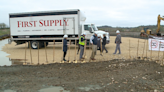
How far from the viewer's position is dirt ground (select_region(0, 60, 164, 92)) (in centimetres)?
468

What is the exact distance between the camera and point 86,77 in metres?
5.71

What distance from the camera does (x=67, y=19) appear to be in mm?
13664

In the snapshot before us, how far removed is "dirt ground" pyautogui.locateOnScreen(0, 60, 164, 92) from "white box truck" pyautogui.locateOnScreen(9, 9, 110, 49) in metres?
6.84

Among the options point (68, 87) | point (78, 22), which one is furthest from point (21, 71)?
point (78, 22)

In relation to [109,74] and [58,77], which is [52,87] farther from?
[109,74]

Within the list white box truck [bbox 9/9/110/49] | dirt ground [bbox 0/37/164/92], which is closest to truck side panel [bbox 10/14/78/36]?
white box truck [bbox 9/9/110/49]

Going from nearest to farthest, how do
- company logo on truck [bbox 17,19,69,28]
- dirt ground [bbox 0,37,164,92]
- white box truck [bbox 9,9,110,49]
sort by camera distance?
dirt ground [bbox 0,37,164,92], white box truck [bbox 9,9,110,49], company logo on truck [bbox 17,19,69,28]

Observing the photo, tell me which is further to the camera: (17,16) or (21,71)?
(17,16)

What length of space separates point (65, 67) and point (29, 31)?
8.94m

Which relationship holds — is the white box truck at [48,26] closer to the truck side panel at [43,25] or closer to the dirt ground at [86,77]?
the truck side panel at [43,25]

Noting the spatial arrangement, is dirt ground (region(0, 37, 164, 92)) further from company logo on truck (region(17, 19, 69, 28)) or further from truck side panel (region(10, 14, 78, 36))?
company logo on truck (region(17, 19, 69, 28))

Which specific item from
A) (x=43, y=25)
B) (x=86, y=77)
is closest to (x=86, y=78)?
(x=86, y=77)

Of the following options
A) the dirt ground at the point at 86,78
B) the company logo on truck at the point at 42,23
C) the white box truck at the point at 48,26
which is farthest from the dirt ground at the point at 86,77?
the company logo on truck at the point at 42,23

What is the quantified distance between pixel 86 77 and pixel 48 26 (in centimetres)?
956
